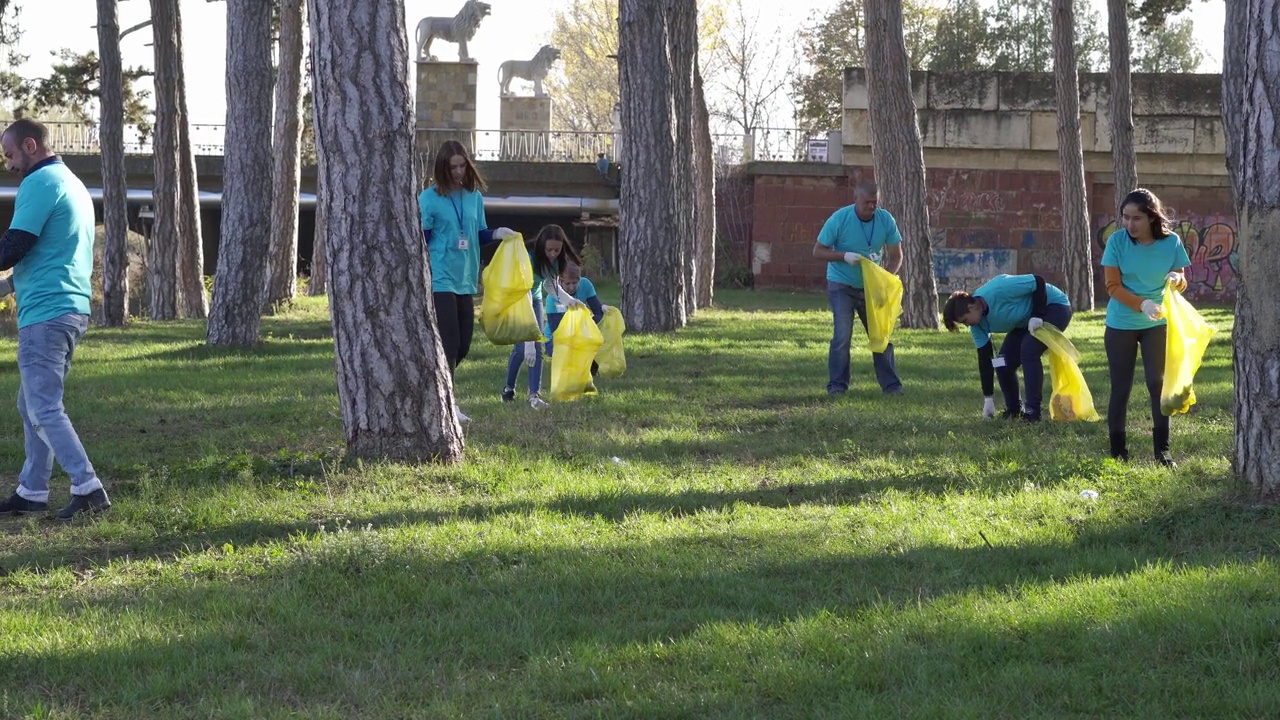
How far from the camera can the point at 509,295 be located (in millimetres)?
9281

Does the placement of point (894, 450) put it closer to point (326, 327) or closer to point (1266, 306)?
point (1266, 306)

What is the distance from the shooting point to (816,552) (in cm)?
577

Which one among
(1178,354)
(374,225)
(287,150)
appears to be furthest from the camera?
(287,150)

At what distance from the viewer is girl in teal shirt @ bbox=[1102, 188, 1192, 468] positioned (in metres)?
7.59

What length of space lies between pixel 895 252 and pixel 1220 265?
22.5 m

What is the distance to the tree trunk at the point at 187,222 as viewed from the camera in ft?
68.2

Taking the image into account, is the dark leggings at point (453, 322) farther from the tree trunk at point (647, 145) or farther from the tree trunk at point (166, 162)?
the tree trunk at point (166, 162)

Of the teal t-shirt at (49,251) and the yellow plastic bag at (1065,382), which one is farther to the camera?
the yellow plastic bag at (1065,382)

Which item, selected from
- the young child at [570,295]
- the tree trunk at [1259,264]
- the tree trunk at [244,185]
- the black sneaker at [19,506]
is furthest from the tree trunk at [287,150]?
the tree trunk at [1259,264]

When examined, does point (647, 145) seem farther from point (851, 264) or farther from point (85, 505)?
point (85, 505)

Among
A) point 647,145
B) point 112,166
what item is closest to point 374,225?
point 647,145

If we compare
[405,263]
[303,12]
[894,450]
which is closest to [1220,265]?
[303,12]

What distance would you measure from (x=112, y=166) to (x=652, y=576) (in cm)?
1638

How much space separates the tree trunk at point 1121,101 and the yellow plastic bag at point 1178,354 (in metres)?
16.6
